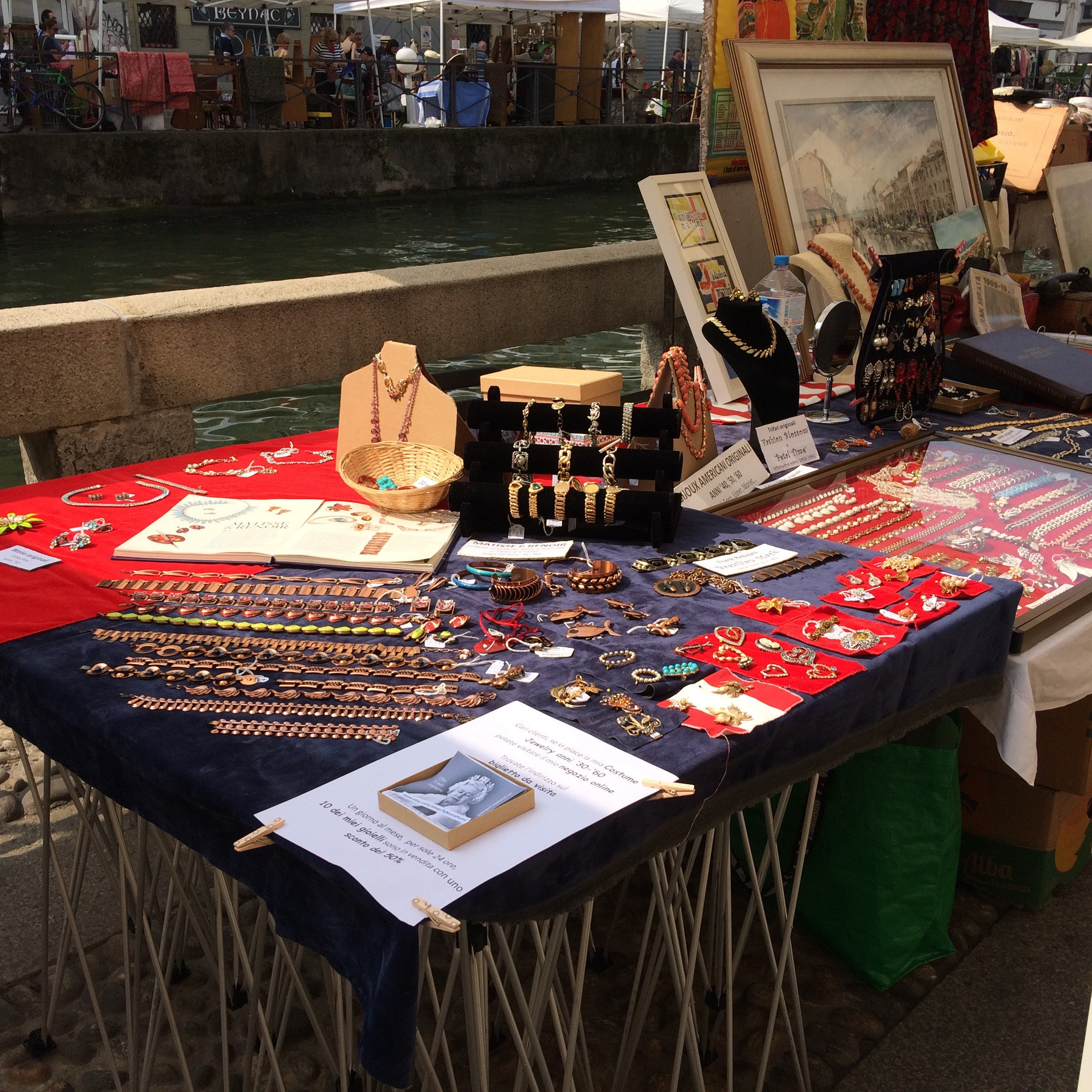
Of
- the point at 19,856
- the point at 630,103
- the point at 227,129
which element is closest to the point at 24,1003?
the point at 19,856

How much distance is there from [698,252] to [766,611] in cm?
182

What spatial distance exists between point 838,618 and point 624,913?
1.02 m

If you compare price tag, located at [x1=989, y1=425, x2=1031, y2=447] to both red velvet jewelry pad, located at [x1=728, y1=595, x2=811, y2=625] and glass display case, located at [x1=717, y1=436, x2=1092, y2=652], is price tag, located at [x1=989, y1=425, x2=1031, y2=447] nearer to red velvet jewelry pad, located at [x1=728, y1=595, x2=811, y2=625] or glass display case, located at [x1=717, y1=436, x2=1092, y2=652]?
glass display case, located at [x1=717, y1=436, x2=1092, y2=652]

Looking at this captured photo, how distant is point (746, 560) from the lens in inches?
85.7

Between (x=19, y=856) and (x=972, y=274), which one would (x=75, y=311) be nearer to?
(x=19, y=856)

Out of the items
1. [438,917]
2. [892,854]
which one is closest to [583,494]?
[892,854]

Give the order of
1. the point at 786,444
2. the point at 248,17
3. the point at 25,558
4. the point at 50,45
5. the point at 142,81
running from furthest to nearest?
the point at 248,17 < the point at 50,45 < the point at 142,81 < the point at 786,444 < the point at 25,558

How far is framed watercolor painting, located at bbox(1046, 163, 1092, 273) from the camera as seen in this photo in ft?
17.0

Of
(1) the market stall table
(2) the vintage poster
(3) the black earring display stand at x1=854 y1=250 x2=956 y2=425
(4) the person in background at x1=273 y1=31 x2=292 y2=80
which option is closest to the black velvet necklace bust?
(3) the black earring display stand at x1=854 y1=250 x2=956 y2=425

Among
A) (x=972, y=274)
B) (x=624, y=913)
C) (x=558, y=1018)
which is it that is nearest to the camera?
(x=558, y=1018)

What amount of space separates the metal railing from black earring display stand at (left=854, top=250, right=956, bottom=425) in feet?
44.2

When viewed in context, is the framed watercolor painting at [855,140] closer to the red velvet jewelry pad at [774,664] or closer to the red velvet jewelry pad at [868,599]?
the red velvet jewelry pad at [868,599]

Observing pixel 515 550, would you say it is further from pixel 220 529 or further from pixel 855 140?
pixel 855 140

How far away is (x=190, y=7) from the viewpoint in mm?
23000
